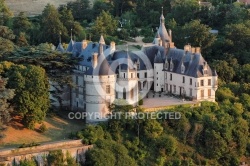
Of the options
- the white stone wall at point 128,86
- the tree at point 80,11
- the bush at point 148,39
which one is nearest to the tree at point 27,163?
the white stone wall at point 128,86

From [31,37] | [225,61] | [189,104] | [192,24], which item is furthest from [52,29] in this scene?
[189,104]

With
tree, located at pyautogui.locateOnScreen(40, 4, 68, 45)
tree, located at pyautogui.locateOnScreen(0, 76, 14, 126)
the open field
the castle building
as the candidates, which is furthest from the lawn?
the open field

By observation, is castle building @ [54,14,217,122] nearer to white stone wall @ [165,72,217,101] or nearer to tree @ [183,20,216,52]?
white stone wall @ [165,72,217,101]

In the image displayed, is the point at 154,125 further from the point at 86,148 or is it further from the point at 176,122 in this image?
the point at 86,148

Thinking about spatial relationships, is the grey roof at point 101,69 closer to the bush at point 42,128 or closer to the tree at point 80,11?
the bush at point 42,128

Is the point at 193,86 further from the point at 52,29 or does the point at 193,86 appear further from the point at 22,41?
the point at 52,29
